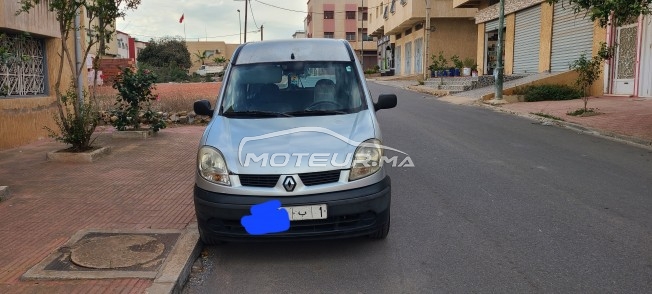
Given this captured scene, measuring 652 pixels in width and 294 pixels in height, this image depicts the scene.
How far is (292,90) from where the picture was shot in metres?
5.35

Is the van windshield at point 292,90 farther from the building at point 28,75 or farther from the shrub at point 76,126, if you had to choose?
the building at point 28,75

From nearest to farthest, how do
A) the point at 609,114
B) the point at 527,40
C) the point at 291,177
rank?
the point at 291,177 → the point at 609,114 → the point at 527,40

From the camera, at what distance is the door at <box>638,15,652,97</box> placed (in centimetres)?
1736

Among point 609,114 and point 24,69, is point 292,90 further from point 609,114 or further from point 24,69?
point 609,114

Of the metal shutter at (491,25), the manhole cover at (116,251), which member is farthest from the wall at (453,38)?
the manhole cover at (116,251)

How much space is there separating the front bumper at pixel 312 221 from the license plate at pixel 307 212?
35 mm

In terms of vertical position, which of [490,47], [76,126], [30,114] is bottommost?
[76,126]

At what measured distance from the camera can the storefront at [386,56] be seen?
210 feet

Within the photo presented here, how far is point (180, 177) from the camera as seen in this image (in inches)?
296

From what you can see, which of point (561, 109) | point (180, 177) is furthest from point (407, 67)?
point (180, 177)

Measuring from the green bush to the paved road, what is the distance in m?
12.3

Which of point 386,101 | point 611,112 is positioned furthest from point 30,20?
point 611,112

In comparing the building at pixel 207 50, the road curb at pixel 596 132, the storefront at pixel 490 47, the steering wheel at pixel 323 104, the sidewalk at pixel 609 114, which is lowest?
the road curb at pixel 596 132

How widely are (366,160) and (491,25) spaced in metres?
31.6
